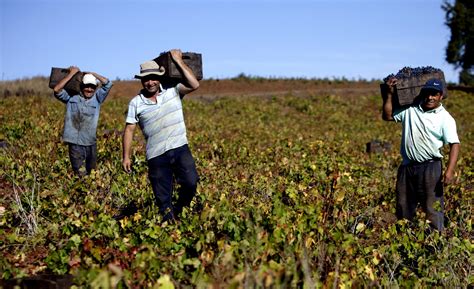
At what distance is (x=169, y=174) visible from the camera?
6082mm

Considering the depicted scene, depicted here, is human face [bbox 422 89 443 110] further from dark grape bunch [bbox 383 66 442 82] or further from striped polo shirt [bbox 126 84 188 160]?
striped polo shirt [bbox 126 84 188 160]

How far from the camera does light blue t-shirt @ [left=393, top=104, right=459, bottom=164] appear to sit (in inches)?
230

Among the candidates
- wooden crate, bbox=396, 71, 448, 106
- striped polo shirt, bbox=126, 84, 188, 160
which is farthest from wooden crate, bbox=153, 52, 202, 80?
wooden crate, bbox=396, 71, 448, 106

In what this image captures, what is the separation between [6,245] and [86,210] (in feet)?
2.48

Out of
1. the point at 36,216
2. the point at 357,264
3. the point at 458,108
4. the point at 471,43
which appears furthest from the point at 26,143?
the point at 471,43

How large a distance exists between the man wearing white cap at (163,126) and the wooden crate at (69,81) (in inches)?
89.1

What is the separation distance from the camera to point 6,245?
5336 mm

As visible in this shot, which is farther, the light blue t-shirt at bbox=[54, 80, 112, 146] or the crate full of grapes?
the light blue t-shirt at bbox=[54, 80, 112, 146]

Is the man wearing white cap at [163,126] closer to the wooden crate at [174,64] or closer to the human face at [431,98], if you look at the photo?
the wooden crate at [174,64]

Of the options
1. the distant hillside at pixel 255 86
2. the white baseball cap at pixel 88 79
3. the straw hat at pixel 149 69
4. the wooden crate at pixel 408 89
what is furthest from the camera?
the distant hillside at pixel 255 86

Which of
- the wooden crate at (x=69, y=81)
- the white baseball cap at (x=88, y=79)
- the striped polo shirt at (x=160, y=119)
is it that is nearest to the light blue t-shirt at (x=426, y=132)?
the striped polo shirt at (x=160, y=119)

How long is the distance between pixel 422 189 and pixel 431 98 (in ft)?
3.02

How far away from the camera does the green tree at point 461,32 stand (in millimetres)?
35562

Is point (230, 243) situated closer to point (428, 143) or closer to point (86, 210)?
point (86, 210)
